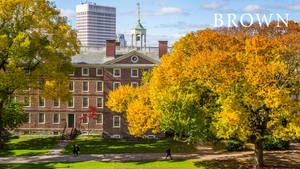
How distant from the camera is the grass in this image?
1415 inches

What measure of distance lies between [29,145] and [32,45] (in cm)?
1402

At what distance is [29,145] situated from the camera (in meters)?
39.6

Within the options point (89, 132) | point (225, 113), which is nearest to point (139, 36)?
point (89, 132)

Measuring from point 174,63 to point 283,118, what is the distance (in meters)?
9.40

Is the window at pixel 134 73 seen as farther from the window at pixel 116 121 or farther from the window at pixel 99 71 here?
the window at pixel 116 121

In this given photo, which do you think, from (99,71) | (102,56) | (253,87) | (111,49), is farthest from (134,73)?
(253,87)

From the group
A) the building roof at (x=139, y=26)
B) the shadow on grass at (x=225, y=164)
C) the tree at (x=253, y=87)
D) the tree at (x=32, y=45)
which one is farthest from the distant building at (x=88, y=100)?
the tree at (x=253, y=87)

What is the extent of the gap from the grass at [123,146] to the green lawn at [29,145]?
9.37 feet

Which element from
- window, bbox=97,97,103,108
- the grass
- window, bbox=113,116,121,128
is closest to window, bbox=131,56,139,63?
window, bbox=97,97,103,108

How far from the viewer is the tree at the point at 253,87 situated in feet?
70.8

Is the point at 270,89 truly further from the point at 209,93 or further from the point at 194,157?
the point at 194,157

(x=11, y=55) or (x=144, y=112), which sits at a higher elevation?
(x=11, y=55)

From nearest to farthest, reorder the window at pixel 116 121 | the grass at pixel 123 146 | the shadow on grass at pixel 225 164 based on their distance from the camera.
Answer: the shadow on grass at pixel 225 164
the grass at pixel 123 146
the window at pixel 116 121

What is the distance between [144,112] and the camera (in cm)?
3284
